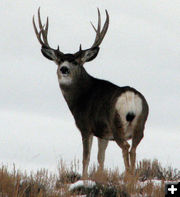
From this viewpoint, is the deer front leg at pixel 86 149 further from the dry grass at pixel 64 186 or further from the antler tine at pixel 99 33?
the antler tine at pixel 99 33

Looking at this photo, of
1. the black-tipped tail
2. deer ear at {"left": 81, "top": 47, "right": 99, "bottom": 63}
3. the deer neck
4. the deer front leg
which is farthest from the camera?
deer ear at {"left": 81, "top": 47, "right": 99, "bottom": 63}

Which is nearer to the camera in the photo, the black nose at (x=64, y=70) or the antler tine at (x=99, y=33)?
the black nose at (x=64, y=70)

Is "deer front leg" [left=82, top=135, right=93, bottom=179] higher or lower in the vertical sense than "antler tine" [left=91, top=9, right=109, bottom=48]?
lower

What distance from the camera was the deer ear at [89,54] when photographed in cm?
1191

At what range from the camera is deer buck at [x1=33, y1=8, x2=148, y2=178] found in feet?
34.6

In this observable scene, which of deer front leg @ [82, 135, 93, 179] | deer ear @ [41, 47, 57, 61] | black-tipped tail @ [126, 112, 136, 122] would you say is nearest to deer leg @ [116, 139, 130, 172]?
black-tipped tail @ [126, 112, 136, 122]

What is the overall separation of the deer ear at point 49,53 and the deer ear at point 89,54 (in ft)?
1.95

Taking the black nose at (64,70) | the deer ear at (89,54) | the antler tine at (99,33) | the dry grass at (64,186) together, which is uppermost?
the antler tine at (99,33)

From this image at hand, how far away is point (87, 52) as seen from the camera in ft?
39.1

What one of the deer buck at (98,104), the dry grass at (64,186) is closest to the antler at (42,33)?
the deer buck at (98,104)

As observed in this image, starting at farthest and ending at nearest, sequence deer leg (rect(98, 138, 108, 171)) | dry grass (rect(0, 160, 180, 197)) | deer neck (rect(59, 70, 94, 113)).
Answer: deer neck (rect(59, 70, 94, 113)), deer leg (rect(98, 138, 108, 171)), dry grass (rect(0, 160, 180, 197))

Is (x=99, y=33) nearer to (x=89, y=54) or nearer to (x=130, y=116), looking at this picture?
(x=89, y=54)

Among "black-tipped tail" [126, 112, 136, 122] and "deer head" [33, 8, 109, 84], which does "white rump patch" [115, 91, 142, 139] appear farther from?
"deer head" [33, 8, 109, 84]

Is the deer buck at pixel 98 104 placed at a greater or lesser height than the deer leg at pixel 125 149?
greater
